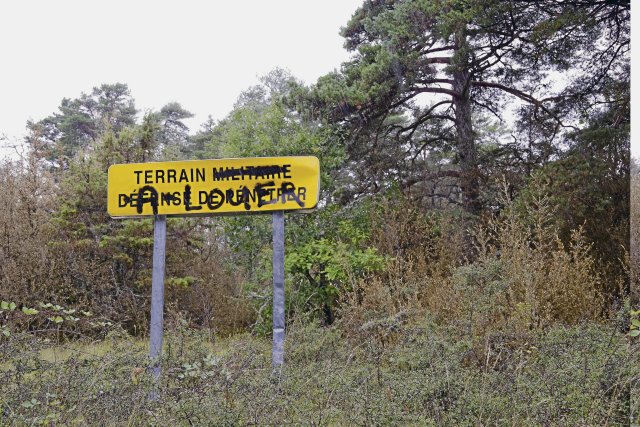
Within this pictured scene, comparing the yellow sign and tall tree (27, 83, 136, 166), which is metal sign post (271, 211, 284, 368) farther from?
tall tree (27, 83, 136, 166)

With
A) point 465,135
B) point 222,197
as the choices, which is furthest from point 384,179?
point 222,197

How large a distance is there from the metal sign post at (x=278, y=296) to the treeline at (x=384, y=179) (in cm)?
209

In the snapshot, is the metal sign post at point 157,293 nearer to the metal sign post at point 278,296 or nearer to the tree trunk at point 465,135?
the metal sign post at point 278,296

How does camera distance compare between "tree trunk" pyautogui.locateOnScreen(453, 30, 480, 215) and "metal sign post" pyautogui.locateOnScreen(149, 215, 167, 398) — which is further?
"tree trunk" pyautogui.locateOnScreen(453, 30, 480, 215)

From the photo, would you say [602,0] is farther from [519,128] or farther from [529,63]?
[519,128]

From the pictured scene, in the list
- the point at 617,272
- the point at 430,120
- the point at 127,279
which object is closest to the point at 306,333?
the point at 617,272

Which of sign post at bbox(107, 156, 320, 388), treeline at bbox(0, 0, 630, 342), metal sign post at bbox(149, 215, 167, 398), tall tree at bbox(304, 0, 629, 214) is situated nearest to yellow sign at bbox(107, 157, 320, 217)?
sign post at bbox(107, 156, 320, 388)

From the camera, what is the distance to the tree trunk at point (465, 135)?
876 centimetres

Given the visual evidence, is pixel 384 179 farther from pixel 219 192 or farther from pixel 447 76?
Result: pixel 219 192

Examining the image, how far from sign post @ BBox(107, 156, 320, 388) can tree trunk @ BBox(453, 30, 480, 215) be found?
498cm

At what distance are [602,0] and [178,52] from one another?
22.1ft

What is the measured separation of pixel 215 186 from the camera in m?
4.18

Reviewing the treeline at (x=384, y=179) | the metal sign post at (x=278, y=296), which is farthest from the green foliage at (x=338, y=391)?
the treeline at (x=384, y=179)

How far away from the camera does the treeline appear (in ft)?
22.1
